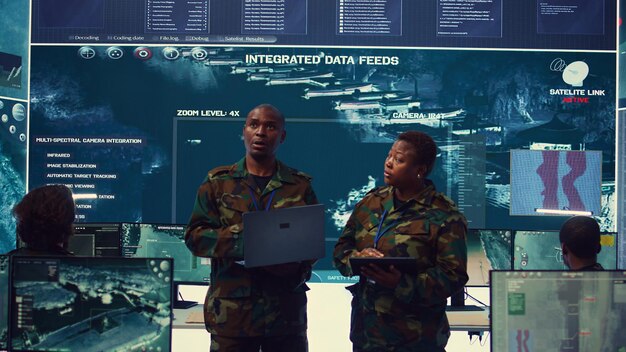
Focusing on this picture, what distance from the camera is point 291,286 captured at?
100 inches

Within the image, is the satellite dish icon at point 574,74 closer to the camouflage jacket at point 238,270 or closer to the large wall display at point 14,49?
the camouflage jacket at point 238,270

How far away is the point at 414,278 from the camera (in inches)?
87.4

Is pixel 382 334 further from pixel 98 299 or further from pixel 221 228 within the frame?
pixel 98 299

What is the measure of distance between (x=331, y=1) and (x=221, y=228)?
350 centimetres

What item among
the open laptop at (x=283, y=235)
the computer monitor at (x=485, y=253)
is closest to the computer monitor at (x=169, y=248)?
the computer monitor at (x=485, y=253)

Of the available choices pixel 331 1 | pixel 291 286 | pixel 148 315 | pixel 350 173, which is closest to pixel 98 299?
pixel 148 315

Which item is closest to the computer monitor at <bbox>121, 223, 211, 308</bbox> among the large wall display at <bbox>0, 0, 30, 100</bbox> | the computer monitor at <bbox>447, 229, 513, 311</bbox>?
the computer monitor at <bbox>447, 229, 513, 311</bbox>

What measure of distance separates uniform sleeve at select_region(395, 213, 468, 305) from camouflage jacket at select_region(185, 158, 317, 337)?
0.49 metres

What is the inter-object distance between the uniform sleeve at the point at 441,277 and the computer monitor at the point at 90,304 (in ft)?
2.48

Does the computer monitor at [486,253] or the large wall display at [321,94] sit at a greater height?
the large wall display at [321,94]

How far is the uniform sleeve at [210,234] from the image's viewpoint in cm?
243

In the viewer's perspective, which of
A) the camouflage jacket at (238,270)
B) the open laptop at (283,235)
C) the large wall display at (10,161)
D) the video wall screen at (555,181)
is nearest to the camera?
the open laptop at (283,235)

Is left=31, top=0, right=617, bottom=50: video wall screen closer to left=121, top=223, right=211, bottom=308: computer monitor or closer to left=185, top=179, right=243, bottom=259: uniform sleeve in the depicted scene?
left=121, top=223, right=211, bottom=308: computer monitor

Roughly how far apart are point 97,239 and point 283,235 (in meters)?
2.01
